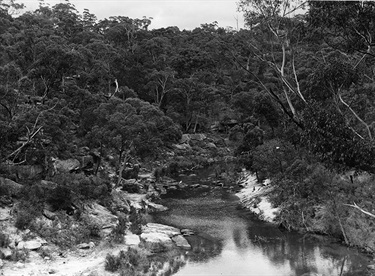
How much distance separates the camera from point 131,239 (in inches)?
980

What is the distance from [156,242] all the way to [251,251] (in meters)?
6.06

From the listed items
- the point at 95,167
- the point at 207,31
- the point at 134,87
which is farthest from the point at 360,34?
the point at 207,31

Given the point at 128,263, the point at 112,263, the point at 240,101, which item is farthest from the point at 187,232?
the point at 240,101

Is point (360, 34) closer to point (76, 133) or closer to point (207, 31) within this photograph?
point (76, 133)

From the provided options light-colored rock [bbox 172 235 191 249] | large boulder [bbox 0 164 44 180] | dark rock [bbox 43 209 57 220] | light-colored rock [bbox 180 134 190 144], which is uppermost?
light-colored rock [bbox 180 134 190 144]

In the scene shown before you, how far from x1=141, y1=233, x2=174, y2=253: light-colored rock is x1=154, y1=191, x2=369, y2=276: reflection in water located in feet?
5.27

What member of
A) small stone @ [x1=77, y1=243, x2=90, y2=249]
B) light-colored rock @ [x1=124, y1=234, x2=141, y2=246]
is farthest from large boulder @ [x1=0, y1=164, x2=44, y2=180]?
light-colored rock @ [x1=124, y1=234, x2=141, y2=246]

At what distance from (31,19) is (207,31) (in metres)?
44.1

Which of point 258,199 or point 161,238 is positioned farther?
point 258,199

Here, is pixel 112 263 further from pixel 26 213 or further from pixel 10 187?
pixel 10 187

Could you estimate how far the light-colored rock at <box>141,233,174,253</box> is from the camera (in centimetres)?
2420

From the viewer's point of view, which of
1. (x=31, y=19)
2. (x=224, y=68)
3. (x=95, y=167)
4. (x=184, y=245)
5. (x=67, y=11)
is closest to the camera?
(x=184, y=245)

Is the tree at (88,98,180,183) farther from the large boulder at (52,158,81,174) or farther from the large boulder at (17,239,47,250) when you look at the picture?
the large boulder at (17,239,47,250)

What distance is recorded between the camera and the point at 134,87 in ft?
226
